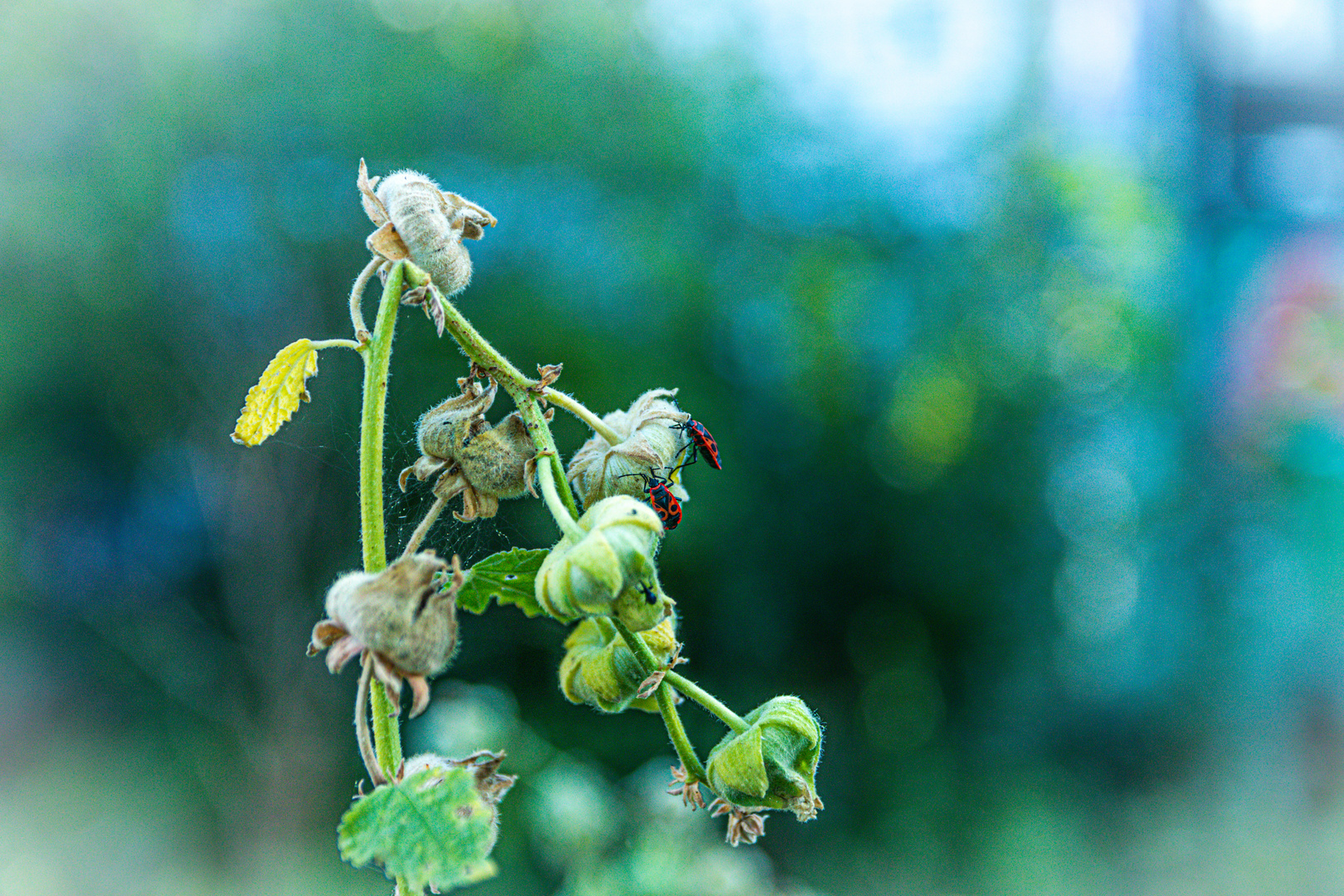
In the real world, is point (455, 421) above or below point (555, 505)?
above

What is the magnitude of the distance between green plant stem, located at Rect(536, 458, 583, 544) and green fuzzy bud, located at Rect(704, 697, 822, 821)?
0.34 metres

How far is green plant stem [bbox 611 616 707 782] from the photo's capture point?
101 cm

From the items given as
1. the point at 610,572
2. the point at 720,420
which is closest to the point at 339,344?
the point at 610,572

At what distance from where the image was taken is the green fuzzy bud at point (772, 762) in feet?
3.42

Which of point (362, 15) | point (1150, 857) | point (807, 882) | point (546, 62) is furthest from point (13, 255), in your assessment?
point (1150, 857)

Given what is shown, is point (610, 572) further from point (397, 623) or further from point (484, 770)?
point (484, 770)

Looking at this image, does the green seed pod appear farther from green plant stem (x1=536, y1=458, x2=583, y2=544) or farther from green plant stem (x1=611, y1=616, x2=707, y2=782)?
green plant stem (x1=536, y1=458, x2=583, y2=544)

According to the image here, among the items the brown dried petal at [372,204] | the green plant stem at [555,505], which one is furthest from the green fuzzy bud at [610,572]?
the brown dried petal at [372,204]

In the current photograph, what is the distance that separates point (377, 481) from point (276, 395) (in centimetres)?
33

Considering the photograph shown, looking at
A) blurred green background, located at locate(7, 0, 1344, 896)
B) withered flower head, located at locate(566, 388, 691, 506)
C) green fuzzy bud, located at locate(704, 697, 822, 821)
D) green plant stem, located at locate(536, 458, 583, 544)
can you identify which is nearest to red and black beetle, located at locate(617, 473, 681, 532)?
withered flower head, located at locate(566, 388, 691, 506)

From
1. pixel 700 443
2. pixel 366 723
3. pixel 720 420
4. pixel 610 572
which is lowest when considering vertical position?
pixel 366 723

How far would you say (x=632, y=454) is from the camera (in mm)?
1054

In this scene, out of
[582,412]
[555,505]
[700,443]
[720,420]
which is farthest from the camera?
[720,420]

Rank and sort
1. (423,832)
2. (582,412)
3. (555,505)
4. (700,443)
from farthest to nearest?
(700,443)
(582,412)
(555,505)
(423,832)
